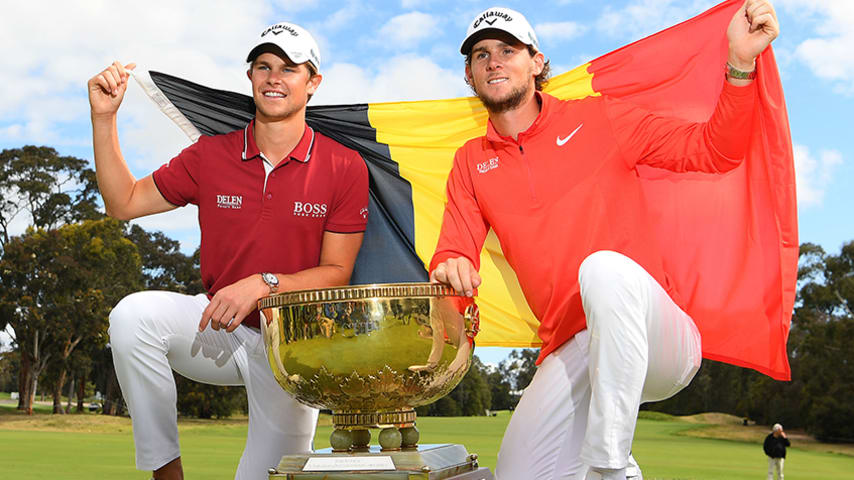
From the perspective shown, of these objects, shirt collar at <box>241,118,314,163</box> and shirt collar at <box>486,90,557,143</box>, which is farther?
shirt collar at <box>241,118,314,163</box>

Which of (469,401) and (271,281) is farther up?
(271,281)

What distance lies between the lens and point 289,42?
3.92 m

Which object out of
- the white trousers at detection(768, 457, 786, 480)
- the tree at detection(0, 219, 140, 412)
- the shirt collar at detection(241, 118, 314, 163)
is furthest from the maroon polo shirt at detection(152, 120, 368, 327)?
the tree at detection(0, 219, 140, 412)

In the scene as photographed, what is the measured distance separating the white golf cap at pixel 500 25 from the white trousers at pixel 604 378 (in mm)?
1391

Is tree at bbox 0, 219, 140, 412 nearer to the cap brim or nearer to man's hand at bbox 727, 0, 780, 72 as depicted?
the cap brim

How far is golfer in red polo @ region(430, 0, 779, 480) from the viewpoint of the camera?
3.45m

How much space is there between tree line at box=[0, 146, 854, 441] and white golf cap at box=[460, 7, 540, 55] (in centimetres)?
3552

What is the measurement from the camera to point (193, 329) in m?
3.80

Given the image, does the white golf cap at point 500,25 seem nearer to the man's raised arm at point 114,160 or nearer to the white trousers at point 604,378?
the white trousers at point 604,378

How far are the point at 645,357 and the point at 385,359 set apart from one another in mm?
947

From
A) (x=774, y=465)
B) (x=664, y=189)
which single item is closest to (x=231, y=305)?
(x=664, y=189)

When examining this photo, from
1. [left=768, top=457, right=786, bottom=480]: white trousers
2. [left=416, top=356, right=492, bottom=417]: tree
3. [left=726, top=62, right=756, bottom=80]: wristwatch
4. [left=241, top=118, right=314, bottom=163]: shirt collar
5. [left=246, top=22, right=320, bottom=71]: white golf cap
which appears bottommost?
[left=768, top=457, right=786, bottom=480]: white trousers

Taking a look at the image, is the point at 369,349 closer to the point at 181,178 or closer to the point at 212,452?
the point at 181,178

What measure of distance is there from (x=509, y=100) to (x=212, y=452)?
1903cm
